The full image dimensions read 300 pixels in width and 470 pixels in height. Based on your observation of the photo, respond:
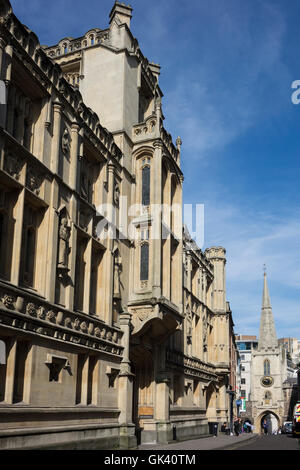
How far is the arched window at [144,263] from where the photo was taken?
26.2 m

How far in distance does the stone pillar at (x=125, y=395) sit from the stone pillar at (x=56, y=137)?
8276mm

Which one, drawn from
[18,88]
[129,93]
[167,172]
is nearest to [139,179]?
[167,172]

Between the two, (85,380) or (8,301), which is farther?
(85,380)

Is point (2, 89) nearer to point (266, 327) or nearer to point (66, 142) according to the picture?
point (66, 142)

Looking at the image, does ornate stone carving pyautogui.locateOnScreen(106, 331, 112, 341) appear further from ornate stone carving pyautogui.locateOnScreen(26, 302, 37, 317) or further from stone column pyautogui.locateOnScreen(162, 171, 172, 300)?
ornate stone carving pyautogui.locateOnScreen(26, 302, 37, 317)

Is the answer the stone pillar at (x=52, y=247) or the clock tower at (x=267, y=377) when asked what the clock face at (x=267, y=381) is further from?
the stone pillar at (x=52, y=247)

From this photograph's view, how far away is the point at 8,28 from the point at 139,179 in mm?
12311

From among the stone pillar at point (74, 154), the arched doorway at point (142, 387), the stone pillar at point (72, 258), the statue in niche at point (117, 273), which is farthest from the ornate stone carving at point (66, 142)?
the arched doorway at point (142, 387)

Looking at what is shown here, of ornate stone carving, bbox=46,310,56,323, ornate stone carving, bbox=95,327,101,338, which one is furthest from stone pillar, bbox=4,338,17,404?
ornate stone carving, bbox=95,327,101,338

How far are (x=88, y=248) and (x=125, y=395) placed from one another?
6.79 meters

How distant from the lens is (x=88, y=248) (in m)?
22.0

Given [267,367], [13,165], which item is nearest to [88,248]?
[13,165]

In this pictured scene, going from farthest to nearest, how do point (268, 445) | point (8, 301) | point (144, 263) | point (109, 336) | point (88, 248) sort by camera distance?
point (268, 445)
point (144, 263)
point (109, 336)
point (88, 248)
point (8, 301)

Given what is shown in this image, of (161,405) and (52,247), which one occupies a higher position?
(52,247)
